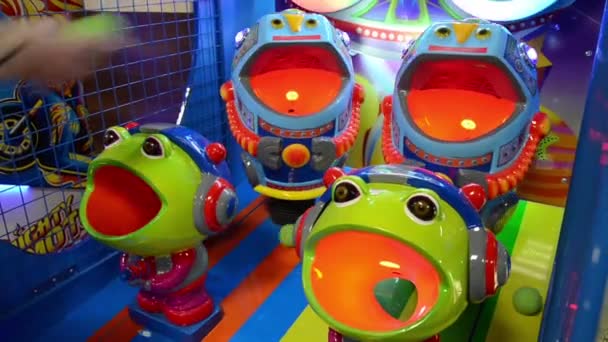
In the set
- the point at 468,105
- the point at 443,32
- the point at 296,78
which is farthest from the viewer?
the point at 296,78

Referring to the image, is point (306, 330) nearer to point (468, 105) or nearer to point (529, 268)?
point (529, 268)

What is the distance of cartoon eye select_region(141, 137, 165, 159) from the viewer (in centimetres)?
127

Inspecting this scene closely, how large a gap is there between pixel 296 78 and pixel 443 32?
0.56m

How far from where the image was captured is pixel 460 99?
1.75 m

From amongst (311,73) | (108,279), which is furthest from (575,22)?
(108,279)

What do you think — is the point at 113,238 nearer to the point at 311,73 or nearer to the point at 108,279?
the point at 108,279

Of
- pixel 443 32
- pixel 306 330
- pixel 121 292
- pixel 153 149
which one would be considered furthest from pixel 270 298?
pixel 443 32

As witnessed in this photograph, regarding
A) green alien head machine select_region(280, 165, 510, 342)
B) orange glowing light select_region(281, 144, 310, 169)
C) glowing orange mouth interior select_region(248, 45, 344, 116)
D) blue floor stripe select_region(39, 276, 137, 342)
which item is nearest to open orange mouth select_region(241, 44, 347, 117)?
glowing orange mouth interior select_region(248, 45, 344, 116)

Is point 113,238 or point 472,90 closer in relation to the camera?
point 113,238

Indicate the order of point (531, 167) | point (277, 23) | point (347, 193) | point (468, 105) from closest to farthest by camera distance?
point (347, 193), point (468, 105), point (277, 23), point (531, 167)

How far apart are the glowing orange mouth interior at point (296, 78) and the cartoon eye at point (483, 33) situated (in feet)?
1.60

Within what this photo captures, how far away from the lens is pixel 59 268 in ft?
5.13

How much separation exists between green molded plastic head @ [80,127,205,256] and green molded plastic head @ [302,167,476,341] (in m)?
0.36

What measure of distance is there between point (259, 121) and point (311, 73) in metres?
0.31
